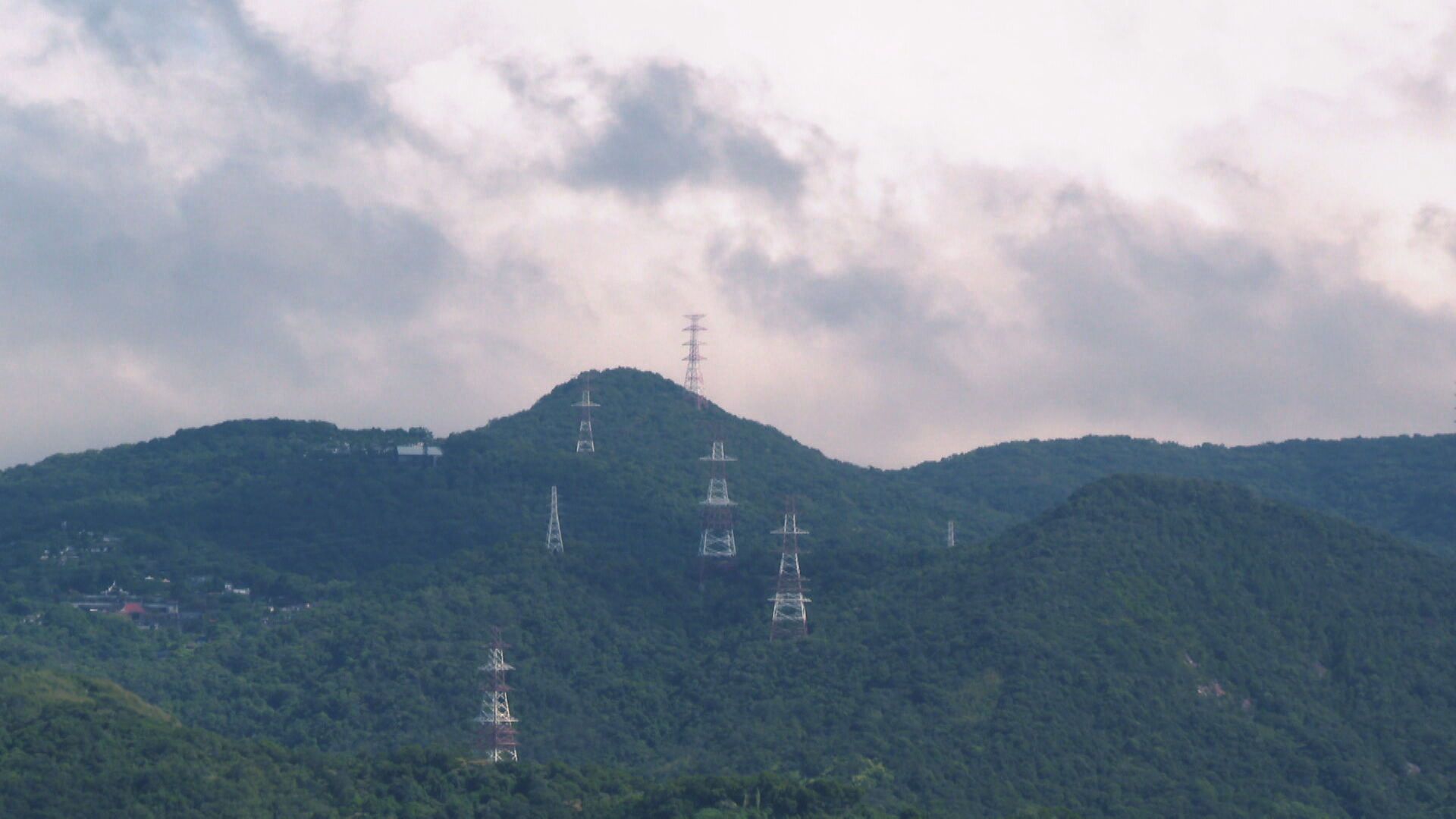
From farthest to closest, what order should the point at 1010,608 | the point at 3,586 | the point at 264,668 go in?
the point at 3,586 → the point at 264,668 → the point at 1010,608

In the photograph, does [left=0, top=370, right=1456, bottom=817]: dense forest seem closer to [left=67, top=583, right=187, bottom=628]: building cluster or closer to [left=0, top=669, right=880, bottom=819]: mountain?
[left=0, top=669, right=880, bottom=819]: mountain

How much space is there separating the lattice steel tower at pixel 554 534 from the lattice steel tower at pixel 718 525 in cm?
873

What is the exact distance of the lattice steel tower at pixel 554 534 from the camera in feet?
450

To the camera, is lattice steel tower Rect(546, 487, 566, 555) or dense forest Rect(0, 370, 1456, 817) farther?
lattice steel tower Rect(546, 487, 566, 555)

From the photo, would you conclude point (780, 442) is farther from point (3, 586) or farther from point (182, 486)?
point (3, 586)

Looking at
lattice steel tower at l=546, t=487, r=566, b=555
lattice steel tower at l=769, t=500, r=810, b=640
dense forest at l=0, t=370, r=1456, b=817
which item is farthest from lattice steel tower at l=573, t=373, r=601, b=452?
lattice steel tower at l=769, t=500, r=810, b=640

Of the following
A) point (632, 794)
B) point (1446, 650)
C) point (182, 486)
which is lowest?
point (632, 794)

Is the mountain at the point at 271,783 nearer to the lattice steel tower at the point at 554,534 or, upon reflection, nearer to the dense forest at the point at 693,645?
the dense forest at the point at 693,645

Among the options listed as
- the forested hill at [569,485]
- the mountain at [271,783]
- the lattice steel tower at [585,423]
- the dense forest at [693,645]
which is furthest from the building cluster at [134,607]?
the mountain at [271,783]

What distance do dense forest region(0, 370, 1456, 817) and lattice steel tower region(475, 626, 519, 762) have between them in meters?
1.67

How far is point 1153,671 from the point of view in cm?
11081

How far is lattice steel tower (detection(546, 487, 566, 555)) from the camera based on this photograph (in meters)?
137

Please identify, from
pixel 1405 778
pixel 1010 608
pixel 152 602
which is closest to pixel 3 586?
pixel 152 602

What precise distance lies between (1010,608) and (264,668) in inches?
1613
